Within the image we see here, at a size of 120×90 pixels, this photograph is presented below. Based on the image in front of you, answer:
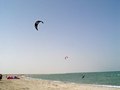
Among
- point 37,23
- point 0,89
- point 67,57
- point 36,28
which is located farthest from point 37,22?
point 67,57

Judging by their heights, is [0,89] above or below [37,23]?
below

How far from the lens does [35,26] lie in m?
15.3

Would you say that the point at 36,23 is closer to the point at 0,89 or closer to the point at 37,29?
the point at 37,29

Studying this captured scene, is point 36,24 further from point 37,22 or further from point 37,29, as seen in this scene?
point 37,29

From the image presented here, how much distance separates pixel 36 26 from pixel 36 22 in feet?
1.78

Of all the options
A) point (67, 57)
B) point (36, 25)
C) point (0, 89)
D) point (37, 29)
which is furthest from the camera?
point (67, 57)

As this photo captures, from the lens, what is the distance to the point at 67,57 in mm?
25281

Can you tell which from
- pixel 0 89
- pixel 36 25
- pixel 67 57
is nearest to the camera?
pixel 36 25

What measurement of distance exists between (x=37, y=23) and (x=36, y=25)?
1.01 ft

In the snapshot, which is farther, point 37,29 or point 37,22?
point 37,22

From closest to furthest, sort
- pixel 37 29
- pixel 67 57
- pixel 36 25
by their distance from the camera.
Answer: pixel 37 29
pixel 36 25
pixel 67 57

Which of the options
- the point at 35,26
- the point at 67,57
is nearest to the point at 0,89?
the point at 35,26

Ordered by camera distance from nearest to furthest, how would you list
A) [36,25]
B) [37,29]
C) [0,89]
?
[37,29] < [36,25] < [0,89]

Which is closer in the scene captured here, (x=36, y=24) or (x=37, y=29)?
(x=37, y=29)
